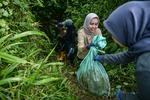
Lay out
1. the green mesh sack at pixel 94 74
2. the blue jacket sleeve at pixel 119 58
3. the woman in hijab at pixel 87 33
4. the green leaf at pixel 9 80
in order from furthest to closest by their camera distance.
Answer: the woman in hijab at pixel 87 33 → the green mesh sack at pixel 94 74 → the blue jacket sleeve at pixel 119 58 → the green leaf at pixel 9 80

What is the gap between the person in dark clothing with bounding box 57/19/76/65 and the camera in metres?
6.61

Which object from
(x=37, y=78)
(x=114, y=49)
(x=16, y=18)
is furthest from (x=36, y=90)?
(x=114, y=49)

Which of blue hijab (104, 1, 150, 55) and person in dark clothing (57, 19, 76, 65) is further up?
person in dark clothing (57, 19, 76, 65)

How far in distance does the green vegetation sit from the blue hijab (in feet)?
3.27

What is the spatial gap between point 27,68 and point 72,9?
413 cm

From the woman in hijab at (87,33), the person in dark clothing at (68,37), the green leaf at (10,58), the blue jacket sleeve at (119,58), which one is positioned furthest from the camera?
the person in dark clothing at (68,37)

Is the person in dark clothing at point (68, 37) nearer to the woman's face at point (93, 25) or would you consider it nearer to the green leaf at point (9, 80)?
the woman's face at point (93, 25)

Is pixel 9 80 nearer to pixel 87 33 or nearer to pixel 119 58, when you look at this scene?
pixel 119 58

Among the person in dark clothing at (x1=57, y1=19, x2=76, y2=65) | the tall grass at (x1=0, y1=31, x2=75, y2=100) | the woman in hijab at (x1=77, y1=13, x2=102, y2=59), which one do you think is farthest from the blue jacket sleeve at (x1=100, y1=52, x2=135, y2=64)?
the person in dark clothing at (x1=57, y1=19, x2=76, y2=65)

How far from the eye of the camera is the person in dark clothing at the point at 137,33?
288 cm

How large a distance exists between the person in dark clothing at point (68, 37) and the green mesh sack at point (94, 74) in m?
1.49

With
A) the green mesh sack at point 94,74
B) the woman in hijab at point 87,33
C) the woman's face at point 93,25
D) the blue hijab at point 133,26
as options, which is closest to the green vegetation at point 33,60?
the green mesh sack at point 94,74

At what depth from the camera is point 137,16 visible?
3008mm

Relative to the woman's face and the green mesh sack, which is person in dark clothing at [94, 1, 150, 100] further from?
the woman's face
